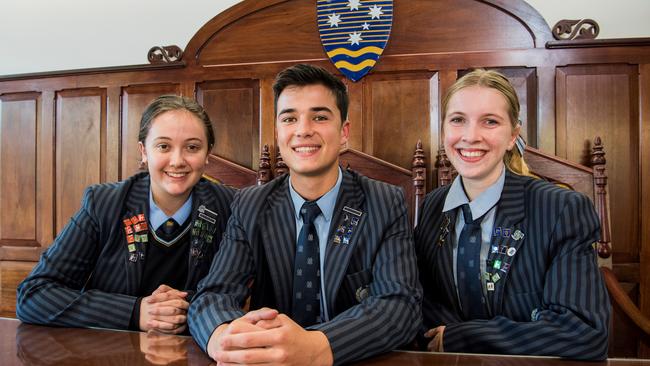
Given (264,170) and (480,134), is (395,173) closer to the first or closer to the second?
(264,170)

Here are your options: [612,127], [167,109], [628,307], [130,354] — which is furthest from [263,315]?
[612,127]

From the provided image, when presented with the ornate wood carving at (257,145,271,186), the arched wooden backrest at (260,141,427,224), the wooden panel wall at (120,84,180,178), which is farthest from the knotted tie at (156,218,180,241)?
the wooden panel wall at (120,84,180,178)

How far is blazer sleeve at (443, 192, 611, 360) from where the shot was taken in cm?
100

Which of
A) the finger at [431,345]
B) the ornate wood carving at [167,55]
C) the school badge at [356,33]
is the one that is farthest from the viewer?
the ornate wood carving at [167,55]

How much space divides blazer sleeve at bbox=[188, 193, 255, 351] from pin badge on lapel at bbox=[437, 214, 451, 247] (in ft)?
1.77

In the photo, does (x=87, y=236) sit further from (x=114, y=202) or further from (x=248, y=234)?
(x=248, y=234)

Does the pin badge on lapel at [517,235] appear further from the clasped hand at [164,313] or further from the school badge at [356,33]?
the school badge at [356,33]

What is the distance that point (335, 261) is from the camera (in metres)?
1.18

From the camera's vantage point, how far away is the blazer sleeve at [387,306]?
878mm

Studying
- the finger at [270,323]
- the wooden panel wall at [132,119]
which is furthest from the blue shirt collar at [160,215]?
the wooden panel wall at [132,119]

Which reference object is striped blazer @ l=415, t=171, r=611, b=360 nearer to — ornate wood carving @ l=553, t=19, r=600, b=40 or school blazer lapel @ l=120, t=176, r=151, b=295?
school blazer lapel @ l=120, t=176, r=151, b=295

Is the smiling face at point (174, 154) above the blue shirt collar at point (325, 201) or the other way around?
above

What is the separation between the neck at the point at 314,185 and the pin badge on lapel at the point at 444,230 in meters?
0.35

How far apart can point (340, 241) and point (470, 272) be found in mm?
367
